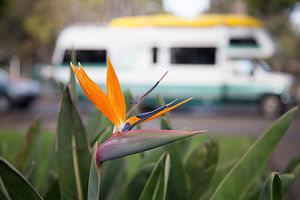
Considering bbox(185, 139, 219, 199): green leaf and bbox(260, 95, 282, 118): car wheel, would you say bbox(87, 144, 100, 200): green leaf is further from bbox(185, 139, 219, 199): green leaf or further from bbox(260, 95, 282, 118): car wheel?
bbox(260, 95, 282, 118): car wheel

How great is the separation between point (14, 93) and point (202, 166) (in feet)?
33.9

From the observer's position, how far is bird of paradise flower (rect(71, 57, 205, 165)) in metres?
0.63

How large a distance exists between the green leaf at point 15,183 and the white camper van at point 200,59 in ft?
29.1

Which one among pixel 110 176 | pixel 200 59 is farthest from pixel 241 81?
pixel 110 176

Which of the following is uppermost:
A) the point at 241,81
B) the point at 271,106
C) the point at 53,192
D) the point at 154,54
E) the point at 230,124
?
the point at 154,54

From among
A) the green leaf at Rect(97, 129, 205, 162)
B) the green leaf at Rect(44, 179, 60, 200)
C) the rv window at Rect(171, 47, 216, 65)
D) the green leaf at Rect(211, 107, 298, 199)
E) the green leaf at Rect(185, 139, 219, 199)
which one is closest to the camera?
the green leaf at Rect(97, 129, 205, 162)

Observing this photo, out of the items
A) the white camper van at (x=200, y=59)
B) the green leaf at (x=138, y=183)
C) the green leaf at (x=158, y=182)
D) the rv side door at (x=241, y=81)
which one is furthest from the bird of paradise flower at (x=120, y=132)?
the rv side door at (x=241, y=81)

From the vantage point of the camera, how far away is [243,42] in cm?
962

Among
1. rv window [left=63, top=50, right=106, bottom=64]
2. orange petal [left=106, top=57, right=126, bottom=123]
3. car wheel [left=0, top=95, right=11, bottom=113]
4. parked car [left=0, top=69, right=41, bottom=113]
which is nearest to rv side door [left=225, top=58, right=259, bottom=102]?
rv window [left=63, top=50, right=106, bottom=64]

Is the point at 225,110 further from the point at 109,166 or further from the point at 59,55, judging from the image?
the point at 109,166

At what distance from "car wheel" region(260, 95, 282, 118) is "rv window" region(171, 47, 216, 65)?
167 centimetres

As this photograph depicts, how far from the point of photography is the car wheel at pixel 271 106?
31.0ft

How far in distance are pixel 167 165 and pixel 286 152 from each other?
4.70 metres

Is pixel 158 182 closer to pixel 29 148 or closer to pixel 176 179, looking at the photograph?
pixel 176 179
